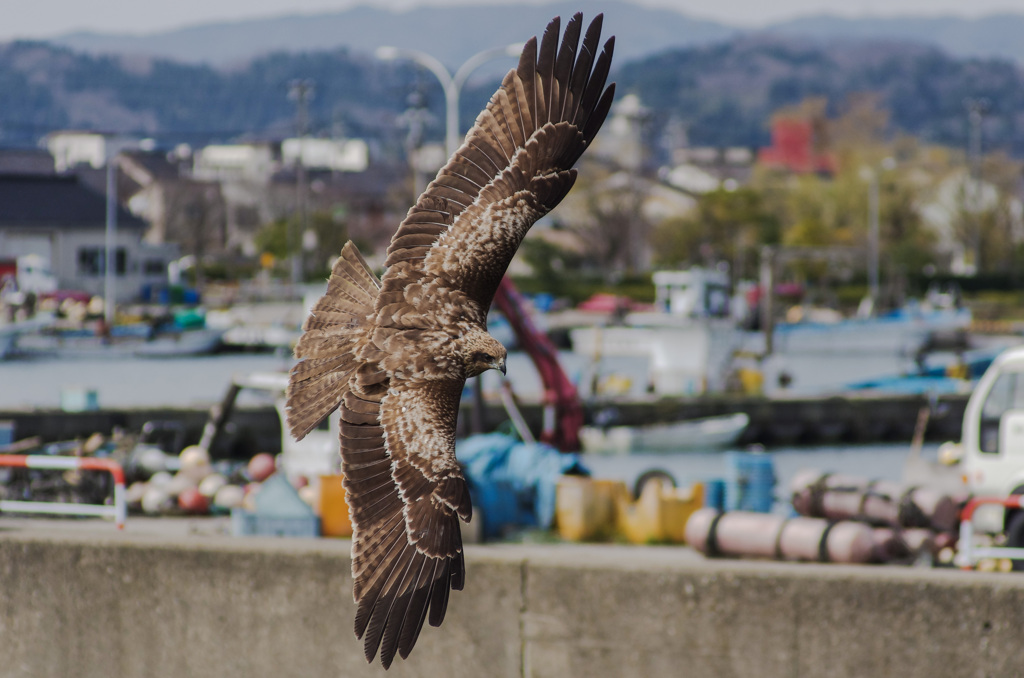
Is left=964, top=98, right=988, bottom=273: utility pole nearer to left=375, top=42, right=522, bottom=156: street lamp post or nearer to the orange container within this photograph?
left=375, top=42, right=522, bottom=156: street lamp post

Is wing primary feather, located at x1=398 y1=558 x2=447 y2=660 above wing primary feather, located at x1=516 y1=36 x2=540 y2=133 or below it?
below

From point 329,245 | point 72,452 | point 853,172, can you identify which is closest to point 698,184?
point 853,172

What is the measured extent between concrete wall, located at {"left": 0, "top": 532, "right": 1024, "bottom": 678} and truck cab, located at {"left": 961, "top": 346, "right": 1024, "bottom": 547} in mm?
3562

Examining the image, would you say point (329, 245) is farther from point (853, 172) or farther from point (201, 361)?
point (853, 172)

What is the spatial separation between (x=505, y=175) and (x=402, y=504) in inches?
58.7

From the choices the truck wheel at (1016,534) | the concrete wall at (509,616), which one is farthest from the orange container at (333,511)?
the truck wheel at (1016,534)

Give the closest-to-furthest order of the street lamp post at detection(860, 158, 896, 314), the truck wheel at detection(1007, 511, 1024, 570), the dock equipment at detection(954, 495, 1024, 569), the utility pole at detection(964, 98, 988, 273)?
the dock equipment at detection(954, 495, 1024, 569) < the truck wheel at detection(1007, 511, 1024, 570) < the street lamp post at detection(860, 158, 896, 314) < the utility pole at detection(964, 98, 988, 273)

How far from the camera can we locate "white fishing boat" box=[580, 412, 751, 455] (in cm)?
2380

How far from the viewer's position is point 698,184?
111 meters

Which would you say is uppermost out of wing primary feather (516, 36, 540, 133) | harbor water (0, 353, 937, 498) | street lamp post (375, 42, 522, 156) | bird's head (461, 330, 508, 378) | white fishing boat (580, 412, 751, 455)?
street lamp post (375, 42, 522, 156)

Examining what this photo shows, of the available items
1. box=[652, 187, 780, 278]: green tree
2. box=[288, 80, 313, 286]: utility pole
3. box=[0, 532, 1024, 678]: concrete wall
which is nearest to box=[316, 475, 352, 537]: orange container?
box=[0, 532, 1024, 678]: concrete wall

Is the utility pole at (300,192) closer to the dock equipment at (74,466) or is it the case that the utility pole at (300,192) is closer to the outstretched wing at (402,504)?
the dock equipment at (74,466)

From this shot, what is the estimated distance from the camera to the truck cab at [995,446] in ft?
34.4

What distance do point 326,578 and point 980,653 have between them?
3.54 m
